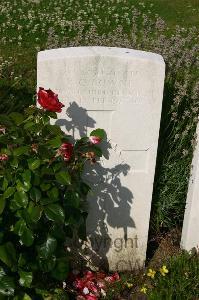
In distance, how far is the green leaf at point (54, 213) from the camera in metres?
3.59

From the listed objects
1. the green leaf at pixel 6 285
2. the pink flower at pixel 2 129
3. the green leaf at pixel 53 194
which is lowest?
the green leaf at pixel 6 285

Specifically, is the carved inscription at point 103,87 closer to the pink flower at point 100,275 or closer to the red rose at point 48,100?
the red rose at point 48,100

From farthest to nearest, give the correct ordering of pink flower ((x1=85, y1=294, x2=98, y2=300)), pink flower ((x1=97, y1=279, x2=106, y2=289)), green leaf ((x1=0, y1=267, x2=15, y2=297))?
1. pink flower ((x1=97, y1=279, x2=106, y2=289))
2. pink flower ((x1=85, y1=294, x2=98, y2=300))
3. green leaf ((x1=0, y1=267, x2=15, y2=297))

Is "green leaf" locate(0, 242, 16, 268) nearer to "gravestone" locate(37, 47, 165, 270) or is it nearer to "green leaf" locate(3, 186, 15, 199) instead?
"green leaf" locate(3, 186, 15, 199)

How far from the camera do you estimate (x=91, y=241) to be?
454cm

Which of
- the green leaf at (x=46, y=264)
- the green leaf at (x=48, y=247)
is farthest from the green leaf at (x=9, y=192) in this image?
the green leaf at (x=46, y=264)

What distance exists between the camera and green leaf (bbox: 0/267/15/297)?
3.69m

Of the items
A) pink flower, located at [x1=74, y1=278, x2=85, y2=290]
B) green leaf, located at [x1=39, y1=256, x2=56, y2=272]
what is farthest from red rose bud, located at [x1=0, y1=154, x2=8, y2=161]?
pink flower, located at [x1=74, y1=278, x2=85, y2=290]

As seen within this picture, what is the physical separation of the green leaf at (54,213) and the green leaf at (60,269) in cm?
45

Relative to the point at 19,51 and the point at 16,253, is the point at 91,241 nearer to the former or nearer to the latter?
the point at 16,253

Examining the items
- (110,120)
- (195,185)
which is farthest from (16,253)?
(195,185)

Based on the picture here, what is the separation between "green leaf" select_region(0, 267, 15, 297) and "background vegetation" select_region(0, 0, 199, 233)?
1.53m

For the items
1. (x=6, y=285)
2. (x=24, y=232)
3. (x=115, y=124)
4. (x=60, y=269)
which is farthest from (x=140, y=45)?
(x=6, y=285)

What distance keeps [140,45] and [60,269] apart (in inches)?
101
